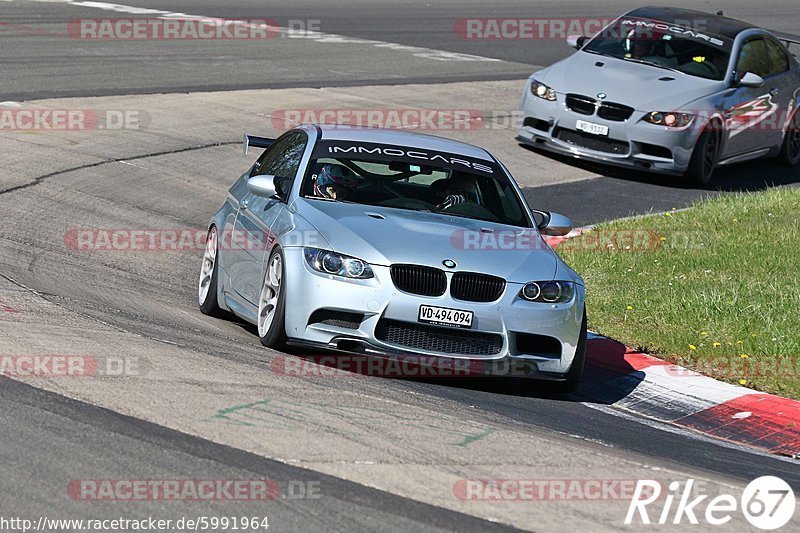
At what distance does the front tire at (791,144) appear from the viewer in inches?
730

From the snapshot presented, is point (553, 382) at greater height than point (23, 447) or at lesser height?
lesser

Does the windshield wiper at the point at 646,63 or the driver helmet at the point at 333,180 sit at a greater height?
the driver helmet at the point at 333,180

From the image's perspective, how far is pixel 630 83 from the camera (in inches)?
658

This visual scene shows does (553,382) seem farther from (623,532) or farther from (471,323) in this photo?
(623,532)

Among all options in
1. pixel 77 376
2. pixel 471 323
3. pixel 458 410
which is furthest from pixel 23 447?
pixel 471 323

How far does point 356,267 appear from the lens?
8102 millimetres

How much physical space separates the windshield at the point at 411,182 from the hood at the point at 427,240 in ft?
0.65

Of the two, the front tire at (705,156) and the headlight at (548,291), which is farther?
the front tire at (705,156)

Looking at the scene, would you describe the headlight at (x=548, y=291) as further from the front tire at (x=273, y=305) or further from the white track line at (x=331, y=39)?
the white track line at (x=331, y=39)

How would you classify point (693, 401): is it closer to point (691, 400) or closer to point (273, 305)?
point (691, 400)

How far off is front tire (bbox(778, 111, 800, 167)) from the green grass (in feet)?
11.9

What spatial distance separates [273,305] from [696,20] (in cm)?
1127

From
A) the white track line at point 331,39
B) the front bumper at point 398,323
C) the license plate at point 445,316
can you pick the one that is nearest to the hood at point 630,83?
→ the white track line at point 331,39

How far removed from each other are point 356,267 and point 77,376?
1937 millimetres
